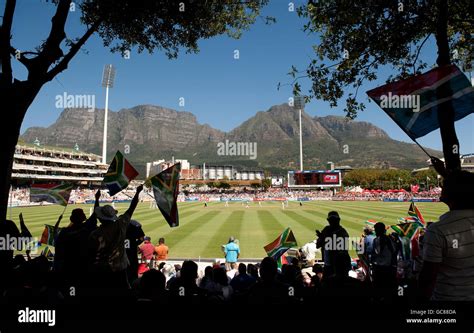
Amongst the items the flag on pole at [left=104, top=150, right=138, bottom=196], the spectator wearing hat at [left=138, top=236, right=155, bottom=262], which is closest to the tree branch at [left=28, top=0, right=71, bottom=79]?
the flag on pole at [left=104, top=150, right=138, bottom=196]

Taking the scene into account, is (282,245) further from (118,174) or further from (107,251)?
(107,251)

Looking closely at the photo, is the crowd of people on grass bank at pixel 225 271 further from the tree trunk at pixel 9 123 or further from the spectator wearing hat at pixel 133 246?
the tree trunk at pixel 9 123

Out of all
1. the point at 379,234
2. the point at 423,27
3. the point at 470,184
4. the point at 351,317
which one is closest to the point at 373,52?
the point at 423,27

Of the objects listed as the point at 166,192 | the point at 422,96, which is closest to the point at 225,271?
the point at 166,192

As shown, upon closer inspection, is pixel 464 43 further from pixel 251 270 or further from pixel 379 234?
pixel 251 270

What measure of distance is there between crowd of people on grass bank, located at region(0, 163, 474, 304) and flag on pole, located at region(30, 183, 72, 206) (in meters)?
3.05

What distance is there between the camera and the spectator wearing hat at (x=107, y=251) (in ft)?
15.6

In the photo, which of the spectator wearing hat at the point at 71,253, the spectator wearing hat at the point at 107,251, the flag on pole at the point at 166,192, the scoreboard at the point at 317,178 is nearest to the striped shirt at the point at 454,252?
the spectator wearing hat at the point at 107,251

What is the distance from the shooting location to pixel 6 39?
627 centimetres

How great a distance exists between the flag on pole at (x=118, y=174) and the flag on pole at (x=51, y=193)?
2.51 m

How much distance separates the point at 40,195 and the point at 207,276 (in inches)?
259

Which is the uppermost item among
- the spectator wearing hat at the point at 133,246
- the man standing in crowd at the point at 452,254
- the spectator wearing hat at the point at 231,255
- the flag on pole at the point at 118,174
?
the flag on pole at the point at 118,174

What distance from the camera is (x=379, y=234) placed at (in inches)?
321

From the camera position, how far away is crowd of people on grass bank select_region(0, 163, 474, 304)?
9.22 feet
